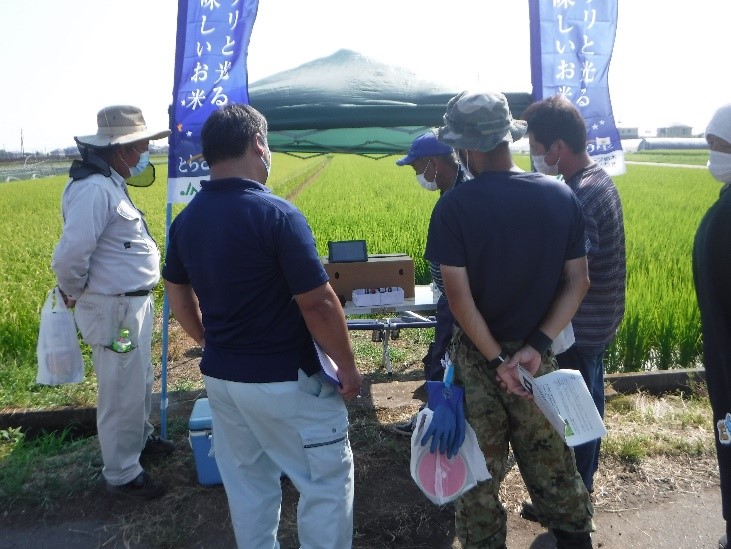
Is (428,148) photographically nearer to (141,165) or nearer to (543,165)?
(543,165)

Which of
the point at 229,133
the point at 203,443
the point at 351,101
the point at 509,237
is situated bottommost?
the point at 203,443

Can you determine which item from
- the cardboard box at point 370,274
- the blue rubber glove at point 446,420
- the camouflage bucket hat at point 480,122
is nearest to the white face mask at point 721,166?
the camouflage bucket hat at point 480,122

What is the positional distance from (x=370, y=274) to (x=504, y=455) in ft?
7.60

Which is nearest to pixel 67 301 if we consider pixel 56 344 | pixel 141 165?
pixel 56 344

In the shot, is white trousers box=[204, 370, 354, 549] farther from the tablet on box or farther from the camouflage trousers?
the tablet on box

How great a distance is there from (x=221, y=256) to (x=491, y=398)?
0.97 metres

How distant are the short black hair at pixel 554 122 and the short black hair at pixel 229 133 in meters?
1.07

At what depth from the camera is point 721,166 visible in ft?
6.22

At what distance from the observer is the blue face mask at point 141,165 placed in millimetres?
Result: 3124

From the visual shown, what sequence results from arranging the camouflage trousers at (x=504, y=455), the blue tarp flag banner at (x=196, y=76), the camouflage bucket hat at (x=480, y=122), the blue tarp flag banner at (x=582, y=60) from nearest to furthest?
the camouflage bucket hat at (x=480, y=122), the camouflage trousers at (x=504, y=455), the blue tarp flag banner at (x=196, y=76), the blue tarp flag banner at (x=582, y=60)

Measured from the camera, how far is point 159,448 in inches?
134

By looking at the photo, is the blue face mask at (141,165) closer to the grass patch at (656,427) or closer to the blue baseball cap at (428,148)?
the blue baseball cap at (428,148)

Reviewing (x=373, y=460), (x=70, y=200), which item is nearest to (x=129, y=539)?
(x=373, y=460)

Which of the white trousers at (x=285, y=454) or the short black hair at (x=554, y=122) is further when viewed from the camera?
the short black hair at (x=554, y=122)
